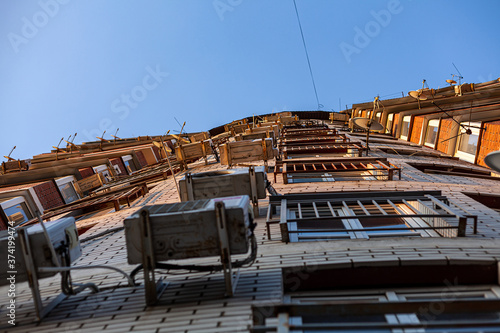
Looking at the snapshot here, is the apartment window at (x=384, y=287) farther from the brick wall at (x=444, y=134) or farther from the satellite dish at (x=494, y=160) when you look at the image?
the brick wall at (x=444, y=134)

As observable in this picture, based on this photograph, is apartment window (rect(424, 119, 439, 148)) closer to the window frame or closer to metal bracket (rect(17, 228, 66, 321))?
the window frame

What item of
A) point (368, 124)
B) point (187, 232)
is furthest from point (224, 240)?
point (368, 124)

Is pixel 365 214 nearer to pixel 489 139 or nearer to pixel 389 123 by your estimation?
pixel 489 139

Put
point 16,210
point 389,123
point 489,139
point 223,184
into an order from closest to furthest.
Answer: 1. point 223,184
2. point 489,139
3. point 16,210
4. point 389,123

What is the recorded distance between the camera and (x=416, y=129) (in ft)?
97.6

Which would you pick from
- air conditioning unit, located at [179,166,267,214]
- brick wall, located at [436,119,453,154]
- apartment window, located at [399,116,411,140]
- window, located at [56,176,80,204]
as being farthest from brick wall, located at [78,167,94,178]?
apartment window, located at [399,116,411,140]

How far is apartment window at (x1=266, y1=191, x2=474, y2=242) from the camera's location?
7.24 metres

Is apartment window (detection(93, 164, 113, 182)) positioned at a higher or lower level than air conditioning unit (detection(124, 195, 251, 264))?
lower

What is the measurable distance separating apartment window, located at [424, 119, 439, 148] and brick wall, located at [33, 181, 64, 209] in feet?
91.3

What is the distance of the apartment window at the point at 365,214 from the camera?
7.24m

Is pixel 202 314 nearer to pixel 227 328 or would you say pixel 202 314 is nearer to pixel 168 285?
pixel 227 328

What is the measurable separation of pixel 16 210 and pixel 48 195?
2361 mm

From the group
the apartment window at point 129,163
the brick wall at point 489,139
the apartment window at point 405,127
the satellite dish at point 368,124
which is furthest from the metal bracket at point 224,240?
the apartment window at point 405,127

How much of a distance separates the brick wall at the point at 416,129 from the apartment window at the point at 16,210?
29.8 metres
